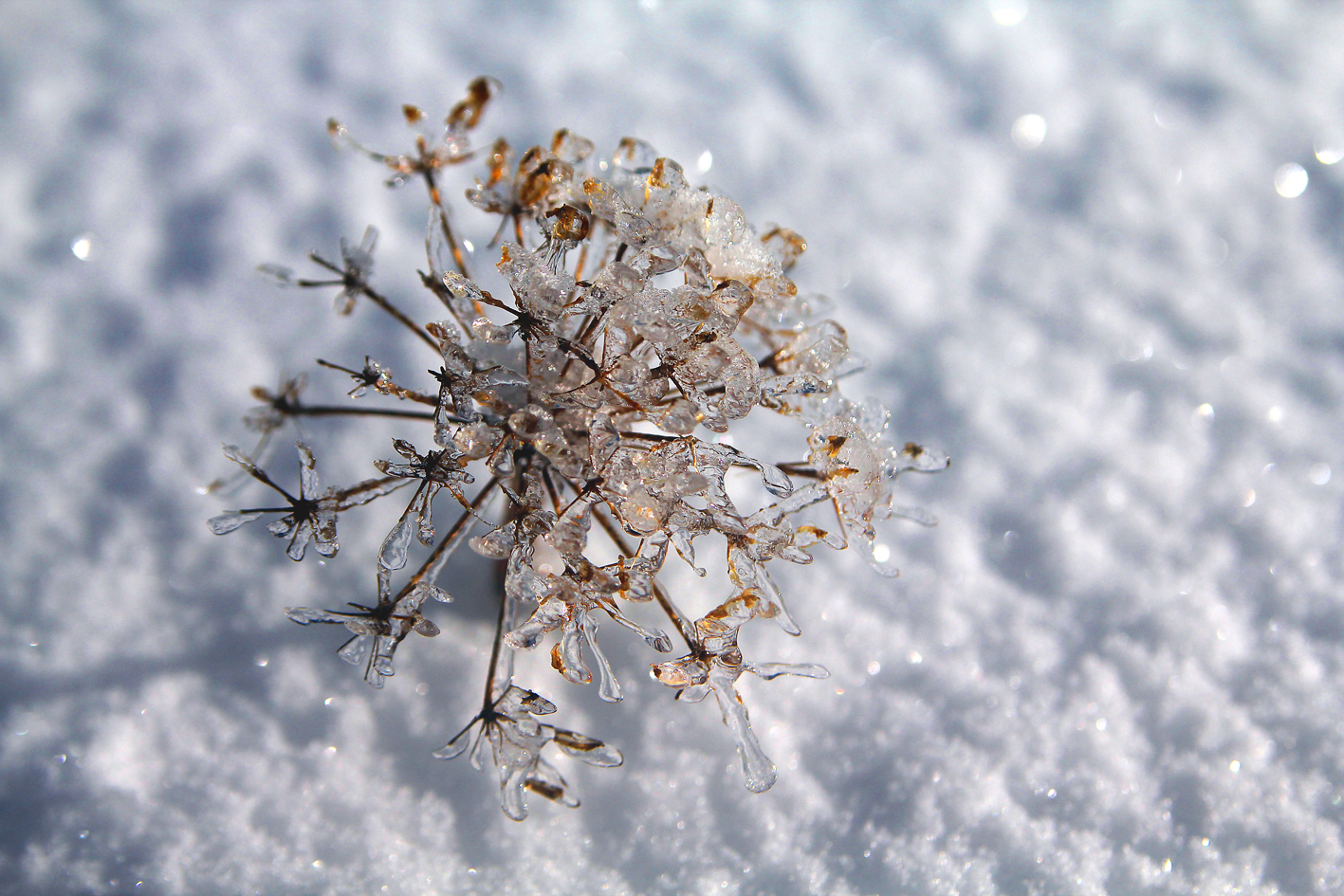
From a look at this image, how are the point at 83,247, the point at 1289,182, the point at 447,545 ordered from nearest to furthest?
the point at 447,545 → the point at 83,247 → the point at 1289,182

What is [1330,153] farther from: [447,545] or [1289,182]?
[447,545]

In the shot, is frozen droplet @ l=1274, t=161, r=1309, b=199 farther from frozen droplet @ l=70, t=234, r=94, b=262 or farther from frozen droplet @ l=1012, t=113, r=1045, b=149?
frozen droplet @ l=70, t=234, r=94, b=262

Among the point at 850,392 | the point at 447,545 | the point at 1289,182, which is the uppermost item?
the point at 1289,182

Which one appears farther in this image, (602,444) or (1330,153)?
(1330,153)

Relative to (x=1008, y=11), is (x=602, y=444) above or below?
below

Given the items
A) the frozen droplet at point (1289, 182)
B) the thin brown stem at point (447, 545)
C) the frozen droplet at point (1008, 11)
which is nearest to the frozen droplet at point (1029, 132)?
the frozen droplet at point (1008, 11)

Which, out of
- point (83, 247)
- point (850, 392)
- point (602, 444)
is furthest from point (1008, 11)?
point (83, 247)
